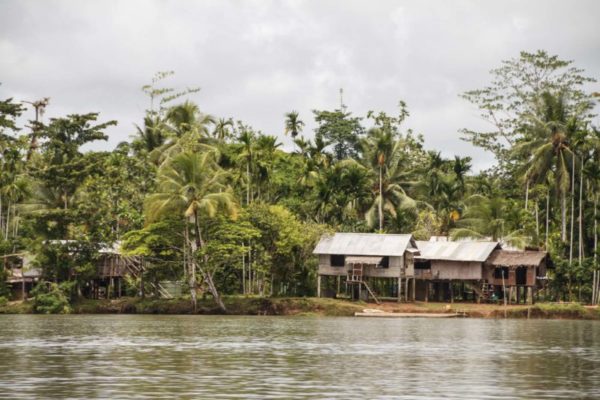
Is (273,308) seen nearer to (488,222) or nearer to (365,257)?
(365,257)

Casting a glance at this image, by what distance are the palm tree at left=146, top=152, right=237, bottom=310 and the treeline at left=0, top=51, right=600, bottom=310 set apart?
0.09 m

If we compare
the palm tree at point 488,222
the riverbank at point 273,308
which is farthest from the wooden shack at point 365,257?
the palm tree at point 488,222

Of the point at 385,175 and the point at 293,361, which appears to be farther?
the point at 385,175

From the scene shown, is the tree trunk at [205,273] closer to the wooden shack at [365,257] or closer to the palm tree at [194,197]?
the palm tree at [194,197]

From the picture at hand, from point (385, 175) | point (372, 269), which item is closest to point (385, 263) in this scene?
point (372, 269)

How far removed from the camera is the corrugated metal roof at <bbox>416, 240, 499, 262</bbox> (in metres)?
64.9

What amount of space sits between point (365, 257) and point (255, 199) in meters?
9.71

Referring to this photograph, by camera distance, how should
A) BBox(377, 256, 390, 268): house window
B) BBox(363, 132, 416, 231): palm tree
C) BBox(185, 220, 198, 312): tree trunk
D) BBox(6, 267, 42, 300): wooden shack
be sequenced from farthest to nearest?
1. BBox(363, 132, 416, 231): palm tree
2. BBox(377, 256, 390, 268): house window
3. BBox(6, 267, 42, 300): wooden shack
4. BBox(185, 220, 198, 312): tree trunk

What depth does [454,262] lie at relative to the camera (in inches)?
2608

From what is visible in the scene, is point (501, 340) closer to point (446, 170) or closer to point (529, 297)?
point (529, 297)

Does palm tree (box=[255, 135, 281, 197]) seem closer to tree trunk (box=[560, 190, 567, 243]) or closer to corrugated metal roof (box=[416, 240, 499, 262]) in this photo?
corrugated metal roof (box=[416, 240, 499, 262])

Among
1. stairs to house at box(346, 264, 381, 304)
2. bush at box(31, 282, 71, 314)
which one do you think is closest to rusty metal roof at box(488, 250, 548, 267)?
stairs to house at box(346, 264, 381, 304)

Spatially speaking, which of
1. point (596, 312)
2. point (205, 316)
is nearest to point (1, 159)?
point (205, 316)

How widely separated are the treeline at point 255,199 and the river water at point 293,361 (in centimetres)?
1439
